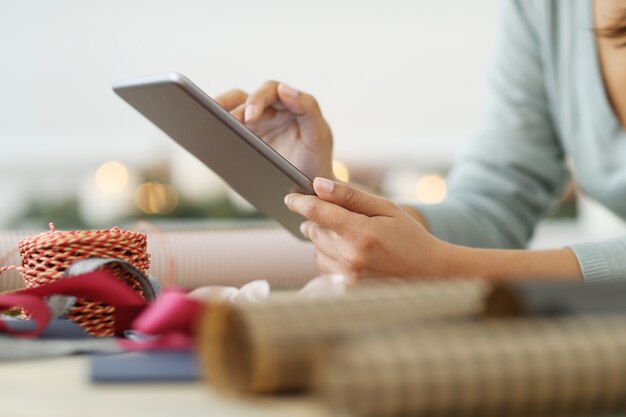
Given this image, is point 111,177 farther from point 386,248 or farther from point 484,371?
point 484,371

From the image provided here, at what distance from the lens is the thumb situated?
0.71 meters

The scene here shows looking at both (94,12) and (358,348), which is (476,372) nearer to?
(358,348)

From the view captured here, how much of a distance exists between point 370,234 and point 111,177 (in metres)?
2.96

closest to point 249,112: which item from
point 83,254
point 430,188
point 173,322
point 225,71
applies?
point 83,254

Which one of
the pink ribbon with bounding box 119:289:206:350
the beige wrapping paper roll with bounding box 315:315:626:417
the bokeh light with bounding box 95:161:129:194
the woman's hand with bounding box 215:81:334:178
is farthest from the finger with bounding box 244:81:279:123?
the bokeh light with bounding box 95:161:129:194

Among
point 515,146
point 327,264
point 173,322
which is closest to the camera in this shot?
point 173,322

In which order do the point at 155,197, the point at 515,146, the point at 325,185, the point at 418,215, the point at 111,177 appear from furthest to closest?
the point at 111,177 → the point at 155,197 → the point at 515,146 → the point at 418,215 → the point at 325,185

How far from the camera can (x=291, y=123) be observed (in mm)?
1005

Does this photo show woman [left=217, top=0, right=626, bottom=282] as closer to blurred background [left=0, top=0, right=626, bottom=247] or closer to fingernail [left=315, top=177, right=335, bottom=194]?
fingernail [left=315, top=177, right=335, bottom=194]

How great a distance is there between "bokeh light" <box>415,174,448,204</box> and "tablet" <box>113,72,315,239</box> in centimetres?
268

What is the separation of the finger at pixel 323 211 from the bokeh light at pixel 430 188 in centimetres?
279

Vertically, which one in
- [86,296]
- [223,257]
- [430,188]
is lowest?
[430,188]

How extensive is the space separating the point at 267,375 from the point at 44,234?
0.32 m

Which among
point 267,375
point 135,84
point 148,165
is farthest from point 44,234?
point 148,165
